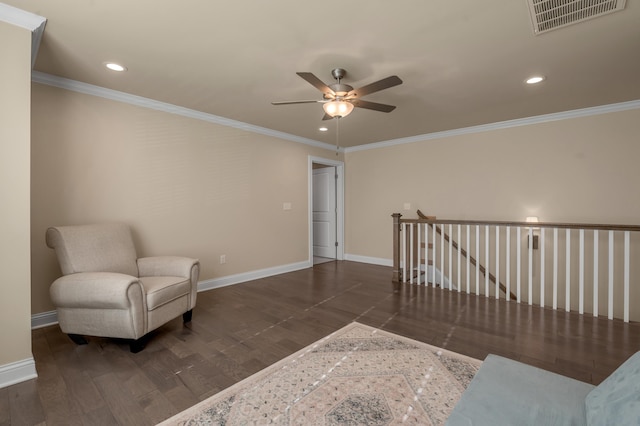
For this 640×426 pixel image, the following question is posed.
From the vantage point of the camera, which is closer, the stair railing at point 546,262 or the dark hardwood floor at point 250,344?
the dark hardwood floor at point 250,344

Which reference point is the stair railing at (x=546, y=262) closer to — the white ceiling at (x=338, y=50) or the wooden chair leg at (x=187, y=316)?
the white ceiling at (x=338, y=50)

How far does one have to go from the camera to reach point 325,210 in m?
6.37

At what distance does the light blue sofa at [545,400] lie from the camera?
0.83 m

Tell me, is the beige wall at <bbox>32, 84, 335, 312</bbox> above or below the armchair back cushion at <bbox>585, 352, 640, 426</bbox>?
above

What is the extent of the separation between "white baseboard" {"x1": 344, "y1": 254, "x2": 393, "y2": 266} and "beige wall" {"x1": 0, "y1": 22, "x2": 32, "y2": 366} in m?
4.87

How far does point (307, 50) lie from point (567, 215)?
160 inches

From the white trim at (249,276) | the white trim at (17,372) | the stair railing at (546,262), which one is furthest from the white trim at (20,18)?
the stair railing at (546,262)

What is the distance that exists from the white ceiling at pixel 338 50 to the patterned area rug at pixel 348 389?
2421 mm

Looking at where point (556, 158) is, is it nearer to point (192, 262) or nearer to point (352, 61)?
point (352, 61)

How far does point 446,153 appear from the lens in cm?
494

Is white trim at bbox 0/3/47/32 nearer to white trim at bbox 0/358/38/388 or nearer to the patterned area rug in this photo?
white trim at bbox 0/358/38/388

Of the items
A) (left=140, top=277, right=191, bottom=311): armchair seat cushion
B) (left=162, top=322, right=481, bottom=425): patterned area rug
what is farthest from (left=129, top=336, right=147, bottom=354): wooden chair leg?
(left=162, top=322, right=481, bottom=425): patterned area rug

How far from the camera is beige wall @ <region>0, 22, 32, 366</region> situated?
6.15 feet

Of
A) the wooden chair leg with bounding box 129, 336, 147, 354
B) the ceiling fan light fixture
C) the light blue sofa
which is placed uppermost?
the ceiling fan light fixture
